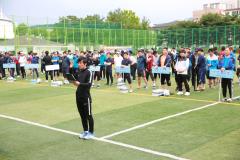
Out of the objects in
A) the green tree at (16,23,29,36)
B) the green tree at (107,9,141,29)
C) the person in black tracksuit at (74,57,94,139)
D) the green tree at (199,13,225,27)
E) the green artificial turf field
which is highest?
the green tree at (107,9,141,29)

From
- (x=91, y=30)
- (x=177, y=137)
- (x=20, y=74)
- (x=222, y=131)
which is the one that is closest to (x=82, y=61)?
(x=177, y=137)

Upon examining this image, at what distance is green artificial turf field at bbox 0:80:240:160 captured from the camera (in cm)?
725

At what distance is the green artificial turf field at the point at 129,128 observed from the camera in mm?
7254

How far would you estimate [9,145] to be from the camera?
8062 millimetres

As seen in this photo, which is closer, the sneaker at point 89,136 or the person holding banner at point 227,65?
the sneaker at point 89,136

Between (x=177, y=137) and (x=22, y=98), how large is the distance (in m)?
9.26

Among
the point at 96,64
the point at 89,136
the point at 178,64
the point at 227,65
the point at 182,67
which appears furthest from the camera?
the point at 96,64

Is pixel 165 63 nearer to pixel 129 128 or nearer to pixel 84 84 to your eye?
pixel 129 128

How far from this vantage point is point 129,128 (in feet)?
30.5

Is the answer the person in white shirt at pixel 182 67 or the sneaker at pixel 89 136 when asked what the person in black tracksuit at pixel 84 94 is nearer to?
the sneaker at pixel 89 136

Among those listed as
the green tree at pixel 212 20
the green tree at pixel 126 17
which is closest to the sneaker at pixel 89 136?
the green tree at pixel 212 20

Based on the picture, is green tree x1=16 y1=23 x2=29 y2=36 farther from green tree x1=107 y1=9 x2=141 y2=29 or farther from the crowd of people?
green tree x1=107 y1=9 x2=141 y2=29

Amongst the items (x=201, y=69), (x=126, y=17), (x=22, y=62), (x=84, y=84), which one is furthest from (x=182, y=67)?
(x=126, y=17)

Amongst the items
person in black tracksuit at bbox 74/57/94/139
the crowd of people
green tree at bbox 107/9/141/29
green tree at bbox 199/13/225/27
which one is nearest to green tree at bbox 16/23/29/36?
the crowd of people
